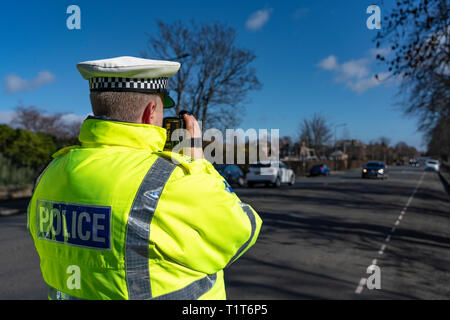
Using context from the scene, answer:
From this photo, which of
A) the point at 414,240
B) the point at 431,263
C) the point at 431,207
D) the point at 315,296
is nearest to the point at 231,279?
the point at 315,296

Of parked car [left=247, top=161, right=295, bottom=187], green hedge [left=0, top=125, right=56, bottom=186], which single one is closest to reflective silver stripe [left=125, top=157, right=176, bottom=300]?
green hedge [left=0, top=125, right=56, bottom=186]

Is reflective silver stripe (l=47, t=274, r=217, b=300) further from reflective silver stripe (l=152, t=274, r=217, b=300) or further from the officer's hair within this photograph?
the officer's hair

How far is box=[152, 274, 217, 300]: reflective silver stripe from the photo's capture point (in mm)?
1243

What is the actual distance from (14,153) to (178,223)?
727 inches

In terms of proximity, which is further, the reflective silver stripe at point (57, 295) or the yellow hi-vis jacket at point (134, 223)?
the reflective silver stripe at point (57, 295)

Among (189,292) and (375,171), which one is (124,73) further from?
(375,171)

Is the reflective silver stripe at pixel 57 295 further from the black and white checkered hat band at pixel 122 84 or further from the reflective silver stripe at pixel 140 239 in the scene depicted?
the black and white checkered hat band at pixel 122 84

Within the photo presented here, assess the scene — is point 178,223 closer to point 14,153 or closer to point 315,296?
point 315,296

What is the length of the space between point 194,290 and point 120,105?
0.77m

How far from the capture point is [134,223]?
1.20 metres

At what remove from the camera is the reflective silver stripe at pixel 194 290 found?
1.24 metres

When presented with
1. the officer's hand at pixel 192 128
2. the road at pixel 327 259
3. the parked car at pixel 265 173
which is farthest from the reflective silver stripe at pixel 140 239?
the parked car at pixel 265 173
